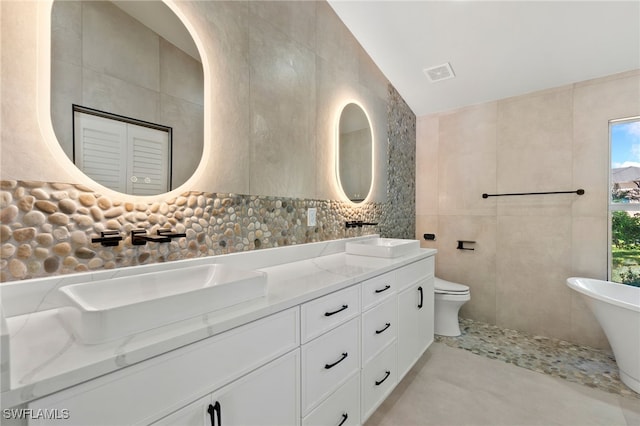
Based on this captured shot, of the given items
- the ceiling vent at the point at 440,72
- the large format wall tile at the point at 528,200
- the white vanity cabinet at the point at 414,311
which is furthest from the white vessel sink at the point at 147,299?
the large format wall tile at the point at 528,200

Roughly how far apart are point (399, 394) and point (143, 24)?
2486mm

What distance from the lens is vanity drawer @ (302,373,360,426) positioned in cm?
119

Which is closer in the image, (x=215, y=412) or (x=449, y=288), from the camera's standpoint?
(x=215, y=412)

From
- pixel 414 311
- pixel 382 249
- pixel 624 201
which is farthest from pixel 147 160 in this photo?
pixel 624 201

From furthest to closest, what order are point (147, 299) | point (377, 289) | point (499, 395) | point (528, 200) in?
1. point (528, 200)
2. point (499, 395)
3. point (377, 289)
4. point (147, 299)

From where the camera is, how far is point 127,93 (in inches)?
45.1

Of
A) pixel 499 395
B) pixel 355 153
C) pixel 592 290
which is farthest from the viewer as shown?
pixel 355 153

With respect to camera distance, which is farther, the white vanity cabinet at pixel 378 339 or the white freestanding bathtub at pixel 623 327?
the white freestanding bathtub at pixel 623 327

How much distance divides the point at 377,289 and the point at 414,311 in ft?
2.12

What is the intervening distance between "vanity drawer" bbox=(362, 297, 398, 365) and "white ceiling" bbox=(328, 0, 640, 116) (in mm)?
2075

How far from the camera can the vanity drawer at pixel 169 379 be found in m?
0.60

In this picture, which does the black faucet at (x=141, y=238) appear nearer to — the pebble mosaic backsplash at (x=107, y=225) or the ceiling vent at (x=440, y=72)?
the pebble mosaic backsplash at (x=107, y=225)

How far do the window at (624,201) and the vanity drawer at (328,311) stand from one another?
2543 mm

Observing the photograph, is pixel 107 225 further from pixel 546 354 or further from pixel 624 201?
pixel 624 201
